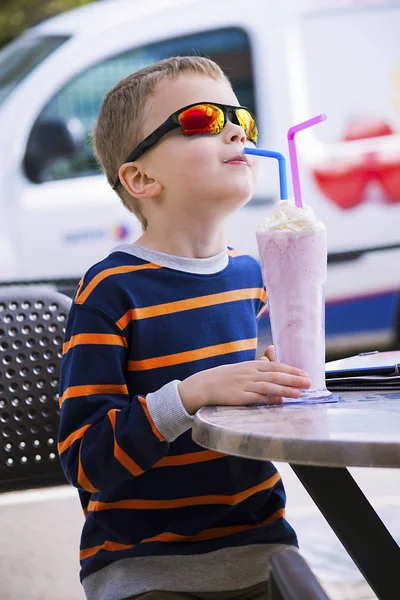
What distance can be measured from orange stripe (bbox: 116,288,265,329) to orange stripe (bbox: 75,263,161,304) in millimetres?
63

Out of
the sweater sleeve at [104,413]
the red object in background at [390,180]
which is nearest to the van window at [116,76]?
the red object in background at [390,180]

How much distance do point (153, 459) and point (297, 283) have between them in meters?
0.31

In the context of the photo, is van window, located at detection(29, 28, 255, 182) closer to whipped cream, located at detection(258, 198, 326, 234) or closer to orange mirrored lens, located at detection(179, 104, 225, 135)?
orange mirrored lens, located at detection(179, 104, 225, 135)

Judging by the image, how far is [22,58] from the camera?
5285 mm

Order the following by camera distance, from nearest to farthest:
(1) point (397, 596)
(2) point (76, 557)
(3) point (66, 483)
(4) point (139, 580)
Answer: (1) point (397, 596), (4) point (139, 580), (3) point (66, 483), (2) point (76, 557)

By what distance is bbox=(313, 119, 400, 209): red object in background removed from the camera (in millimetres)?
5465

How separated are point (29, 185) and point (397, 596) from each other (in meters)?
3.93

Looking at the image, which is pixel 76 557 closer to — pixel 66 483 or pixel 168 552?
pixel 66 483

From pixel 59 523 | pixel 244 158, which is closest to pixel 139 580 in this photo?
pixel 244 158

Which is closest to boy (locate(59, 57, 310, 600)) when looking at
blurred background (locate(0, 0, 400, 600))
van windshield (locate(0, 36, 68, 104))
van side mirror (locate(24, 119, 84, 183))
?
blurred background (locate(0, 0, 400, 600))

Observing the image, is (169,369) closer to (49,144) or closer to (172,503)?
(172,503)

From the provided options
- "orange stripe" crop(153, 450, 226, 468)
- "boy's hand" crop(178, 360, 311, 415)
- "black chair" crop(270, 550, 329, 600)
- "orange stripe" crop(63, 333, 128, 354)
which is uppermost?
"orange stripe" crop(63, 333, 128, 354)

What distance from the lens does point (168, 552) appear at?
1.63 meters

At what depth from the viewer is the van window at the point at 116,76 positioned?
205 inches
